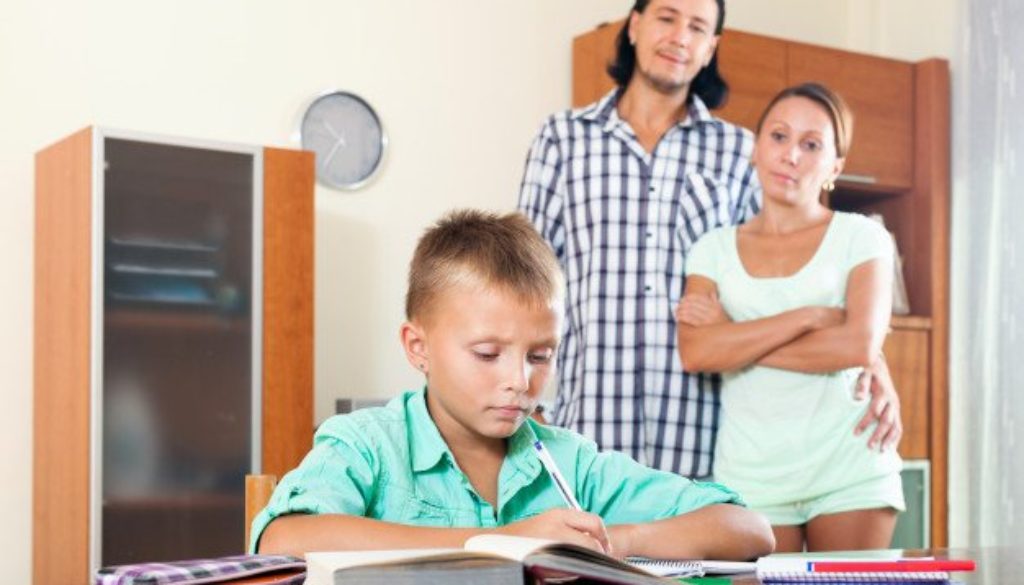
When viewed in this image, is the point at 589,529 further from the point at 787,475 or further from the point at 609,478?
the point at 787,475

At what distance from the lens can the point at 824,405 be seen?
2.54 m

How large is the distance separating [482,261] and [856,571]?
0.53m

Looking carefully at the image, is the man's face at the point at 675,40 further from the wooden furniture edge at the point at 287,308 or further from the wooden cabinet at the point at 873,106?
the wooden cabinet at the point at 873,106

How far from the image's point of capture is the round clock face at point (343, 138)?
398 centimetres

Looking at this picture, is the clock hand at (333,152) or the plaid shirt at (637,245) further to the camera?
the clock hand at (333,152)

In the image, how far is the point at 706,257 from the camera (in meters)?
2.68

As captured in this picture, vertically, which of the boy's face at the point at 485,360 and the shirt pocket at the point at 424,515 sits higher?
the boy's face at the point at 485,360

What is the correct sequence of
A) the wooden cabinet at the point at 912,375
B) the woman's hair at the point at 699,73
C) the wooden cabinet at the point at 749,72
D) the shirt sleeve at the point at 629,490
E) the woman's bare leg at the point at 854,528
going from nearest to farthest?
1. the shirt sleeve at the point at 629,490
2. the woman's bare leg at the point at 854,528
3. the woman's hair at the point at 699,73
4. the wooden cabinet at the point at 749,72
5. the wooden cabinet at the point at 912,375

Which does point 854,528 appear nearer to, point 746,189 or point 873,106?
point 746,189

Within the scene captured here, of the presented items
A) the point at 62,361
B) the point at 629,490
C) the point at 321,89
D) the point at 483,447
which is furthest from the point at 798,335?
the point at 321,89

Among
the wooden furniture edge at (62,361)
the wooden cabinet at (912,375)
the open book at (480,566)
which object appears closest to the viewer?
the open book at (480,566)

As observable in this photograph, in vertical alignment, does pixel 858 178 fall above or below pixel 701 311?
above

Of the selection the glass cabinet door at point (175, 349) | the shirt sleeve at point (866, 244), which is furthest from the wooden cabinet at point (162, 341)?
the shirt sleeve at point (866, 244)

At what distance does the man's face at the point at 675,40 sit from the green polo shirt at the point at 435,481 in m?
1.31
